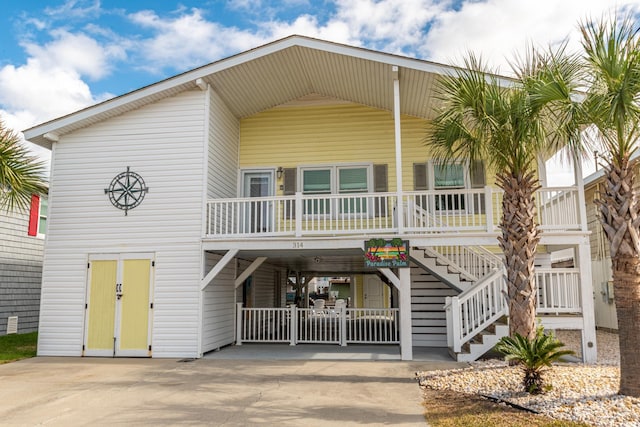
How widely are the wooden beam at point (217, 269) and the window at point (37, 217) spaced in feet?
24.5

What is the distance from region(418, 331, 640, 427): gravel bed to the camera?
17.0 ft

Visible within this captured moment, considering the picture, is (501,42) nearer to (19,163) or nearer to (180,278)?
(180,278)

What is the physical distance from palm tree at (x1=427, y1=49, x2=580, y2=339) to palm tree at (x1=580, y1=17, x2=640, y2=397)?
0.68 meters

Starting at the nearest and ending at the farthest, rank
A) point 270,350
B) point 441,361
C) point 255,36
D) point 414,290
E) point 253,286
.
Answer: point 441,361 → point 270,350 → point 414,290 → point 255,36 → point 253,286

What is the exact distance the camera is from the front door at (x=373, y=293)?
2402 centimetres

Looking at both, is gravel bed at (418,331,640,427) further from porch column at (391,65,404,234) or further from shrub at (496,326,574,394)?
porch column at (391,65,404,234)

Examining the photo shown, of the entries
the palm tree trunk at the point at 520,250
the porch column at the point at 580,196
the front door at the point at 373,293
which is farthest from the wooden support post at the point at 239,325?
the front door at the point at 373,293

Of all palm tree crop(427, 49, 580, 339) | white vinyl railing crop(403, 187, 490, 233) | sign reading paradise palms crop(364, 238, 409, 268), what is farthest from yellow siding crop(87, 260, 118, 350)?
palm tree crop(427, 49, 580, 339)

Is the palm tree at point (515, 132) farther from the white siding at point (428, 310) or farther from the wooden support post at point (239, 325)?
the wooden support post at point (239, 325)

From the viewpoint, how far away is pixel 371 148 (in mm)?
12070

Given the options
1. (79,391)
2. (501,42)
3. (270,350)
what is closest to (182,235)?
(270,350)

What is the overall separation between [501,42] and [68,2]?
12.3m

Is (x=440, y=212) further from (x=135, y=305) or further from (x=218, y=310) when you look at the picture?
(x=135, y=305)

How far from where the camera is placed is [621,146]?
5840mm
